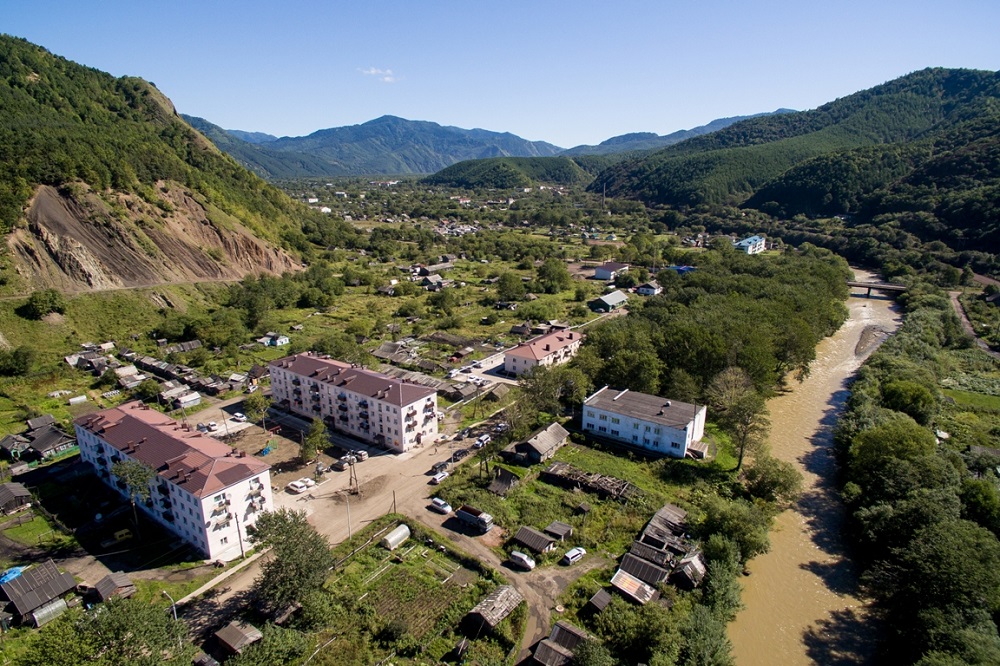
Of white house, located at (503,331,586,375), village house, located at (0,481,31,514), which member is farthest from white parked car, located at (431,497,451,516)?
village house, located at (0,481,31,514)

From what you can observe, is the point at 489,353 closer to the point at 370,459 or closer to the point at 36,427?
the point at 370,459

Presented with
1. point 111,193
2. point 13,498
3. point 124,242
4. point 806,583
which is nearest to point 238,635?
point 13,498

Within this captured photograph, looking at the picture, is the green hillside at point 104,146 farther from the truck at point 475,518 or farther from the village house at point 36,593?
the truck at point 475,518

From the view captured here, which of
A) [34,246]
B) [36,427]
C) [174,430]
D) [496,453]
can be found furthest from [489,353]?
[34,246]

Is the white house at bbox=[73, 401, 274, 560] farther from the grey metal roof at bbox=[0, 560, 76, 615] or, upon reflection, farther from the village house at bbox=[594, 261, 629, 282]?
the village house at bbox=[594, 261, 629, 282]

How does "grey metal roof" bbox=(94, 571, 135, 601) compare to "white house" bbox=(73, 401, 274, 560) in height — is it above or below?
below

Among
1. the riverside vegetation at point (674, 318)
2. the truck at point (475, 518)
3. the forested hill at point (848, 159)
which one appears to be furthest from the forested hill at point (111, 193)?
the forested hill at point (848, 159)
